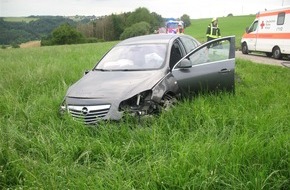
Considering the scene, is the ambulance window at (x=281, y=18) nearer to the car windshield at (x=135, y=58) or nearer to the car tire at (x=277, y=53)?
the car tire at (x=277, y=53)

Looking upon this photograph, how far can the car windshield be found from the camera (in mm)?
5668

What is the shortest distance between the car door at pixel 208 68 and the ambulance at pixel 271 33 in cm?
949

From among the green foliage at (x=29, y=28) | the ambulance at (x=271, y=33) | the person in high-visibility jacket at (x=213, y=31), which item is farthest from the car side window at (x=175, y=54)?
the green foliage at (x=29, y=28)

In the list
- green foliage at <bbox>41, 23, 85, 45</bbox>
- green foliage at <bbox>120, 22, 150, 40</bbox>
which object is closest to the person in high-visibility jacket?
green foliage at <bbox>120, 22, 150, 40</bbox>

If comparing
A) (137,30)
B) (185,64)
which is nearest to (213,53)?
(185,64)

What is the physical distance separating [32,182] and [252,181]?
7.39ft

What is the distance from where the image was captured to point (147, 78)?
5016 mm

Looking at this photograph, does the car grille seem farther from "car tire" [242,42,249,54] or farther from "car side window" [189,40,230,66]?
"car tire" [242,42,249,54]

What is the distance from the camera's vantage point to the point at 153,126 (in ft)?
14.0

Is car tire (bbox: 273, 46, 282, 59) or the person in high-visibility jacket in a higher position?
the person in high-visibility jacket

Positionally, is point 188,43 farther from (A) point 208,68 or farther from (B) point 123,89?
(B) point 123,89

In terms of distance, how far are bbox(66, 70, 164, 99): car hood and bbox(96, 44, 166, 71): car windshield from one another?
293mm

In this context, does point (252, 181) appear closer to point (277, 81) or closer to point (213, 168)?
point (213, 168)

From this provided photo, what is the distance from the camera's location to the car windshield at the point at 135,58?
18.6ft
